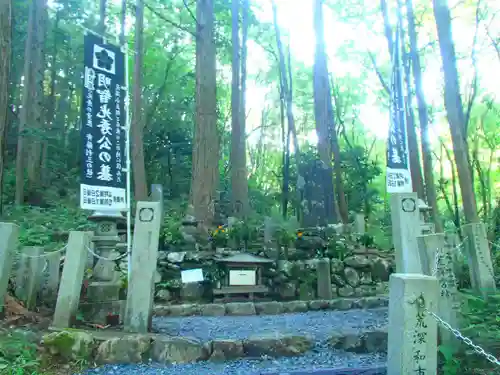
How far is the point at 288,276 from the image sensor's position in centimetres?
915

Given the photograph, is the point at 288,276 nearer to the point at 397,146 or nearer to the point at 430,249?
the point at 397,146

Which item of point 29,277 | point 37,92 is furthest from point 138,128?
point 29,277

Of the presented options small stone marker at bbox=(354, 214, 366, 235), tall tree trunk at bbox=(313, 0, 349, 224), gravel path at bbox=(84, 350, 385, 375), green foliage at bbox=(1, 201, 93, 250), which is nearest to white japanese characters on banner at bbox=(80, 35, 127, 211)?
gravel path at bbox=(84, 350, 385, 375)

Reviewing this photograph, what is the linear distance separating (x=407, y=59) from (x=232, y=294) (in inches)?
503

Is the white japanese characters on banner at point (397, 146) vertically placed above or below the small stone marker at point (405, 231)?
above

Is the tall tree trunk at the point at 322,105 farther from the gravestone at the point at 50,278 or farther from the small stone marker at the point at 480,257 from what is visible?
the gravestone at the point at 50,278

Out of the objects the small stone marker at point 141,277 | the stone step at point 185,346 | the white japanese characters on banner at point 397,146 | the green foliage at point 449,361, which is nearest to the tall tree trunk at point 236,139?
the white japanese characters on banner at point 397,146

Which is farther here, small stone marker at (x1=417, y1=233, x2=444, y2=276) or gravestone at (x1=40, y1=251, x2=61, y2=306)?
gravestone at (x1=40, y1=251, x2=61, y2=306)

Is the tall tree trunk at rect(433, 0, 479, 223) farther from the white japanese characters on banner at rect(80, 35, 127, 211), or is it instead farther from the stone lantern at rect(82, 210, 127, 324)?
the stone lantern at rect(82, 210, 127, 324)

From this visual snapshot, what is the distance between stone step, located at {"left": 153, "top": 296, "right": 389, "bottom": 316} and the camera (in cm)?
785

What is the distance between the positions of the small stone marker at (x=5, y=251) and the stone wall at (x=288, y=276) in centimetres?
325

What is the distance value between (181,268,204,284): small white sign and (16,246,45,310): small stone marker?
2883 millimetres

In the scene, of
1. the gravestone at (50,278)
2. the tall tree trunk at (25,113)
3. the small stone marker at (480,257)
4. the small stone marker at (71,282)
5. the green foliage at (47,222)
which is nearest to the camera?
the small stone marker at (71,282)

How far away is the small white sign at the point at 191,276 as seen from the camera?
28.3ft
